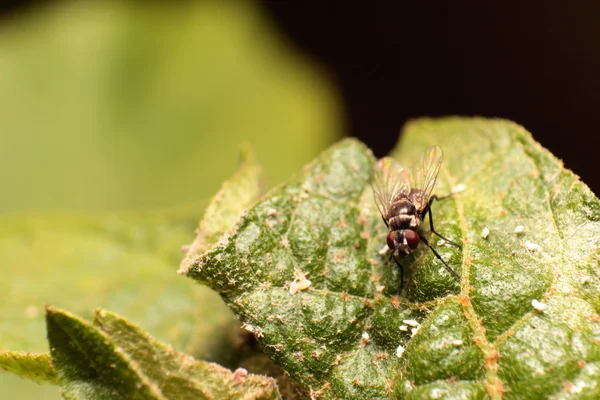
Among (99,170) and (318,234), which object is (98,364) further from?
(99,170)

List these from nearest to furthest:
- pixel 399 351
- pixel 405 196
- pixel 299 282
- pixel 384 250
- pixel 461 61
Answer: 1. pixel 399 351
2. pixel 299 282
3. pixel 384 250
4. pixel 405 196
5. pixel 461 61

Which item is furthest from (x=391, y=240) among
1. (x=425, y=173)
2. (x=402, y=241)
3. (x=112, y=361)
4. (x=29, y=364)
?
(x=29, y=364)

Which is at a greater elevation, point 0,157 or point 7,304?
point 0,157

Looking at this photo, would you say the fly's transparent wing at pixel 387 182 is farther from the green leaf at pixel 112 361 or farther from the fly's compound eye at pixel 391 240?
the green leaf at pixel 112 361

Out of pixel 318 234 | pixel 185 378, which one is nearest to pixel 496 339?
pixel 318 234

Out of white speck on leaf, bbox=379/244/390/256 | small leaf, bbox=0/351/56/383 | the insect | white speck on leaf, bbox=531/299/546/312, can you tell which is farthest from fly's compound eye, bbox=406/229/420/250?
small leaf, bbox=0/351/56/383

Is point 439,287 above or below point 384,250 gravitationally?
below

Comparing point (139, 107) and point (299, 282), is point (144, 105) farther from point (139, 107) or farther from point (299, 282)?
point (299, 282)
